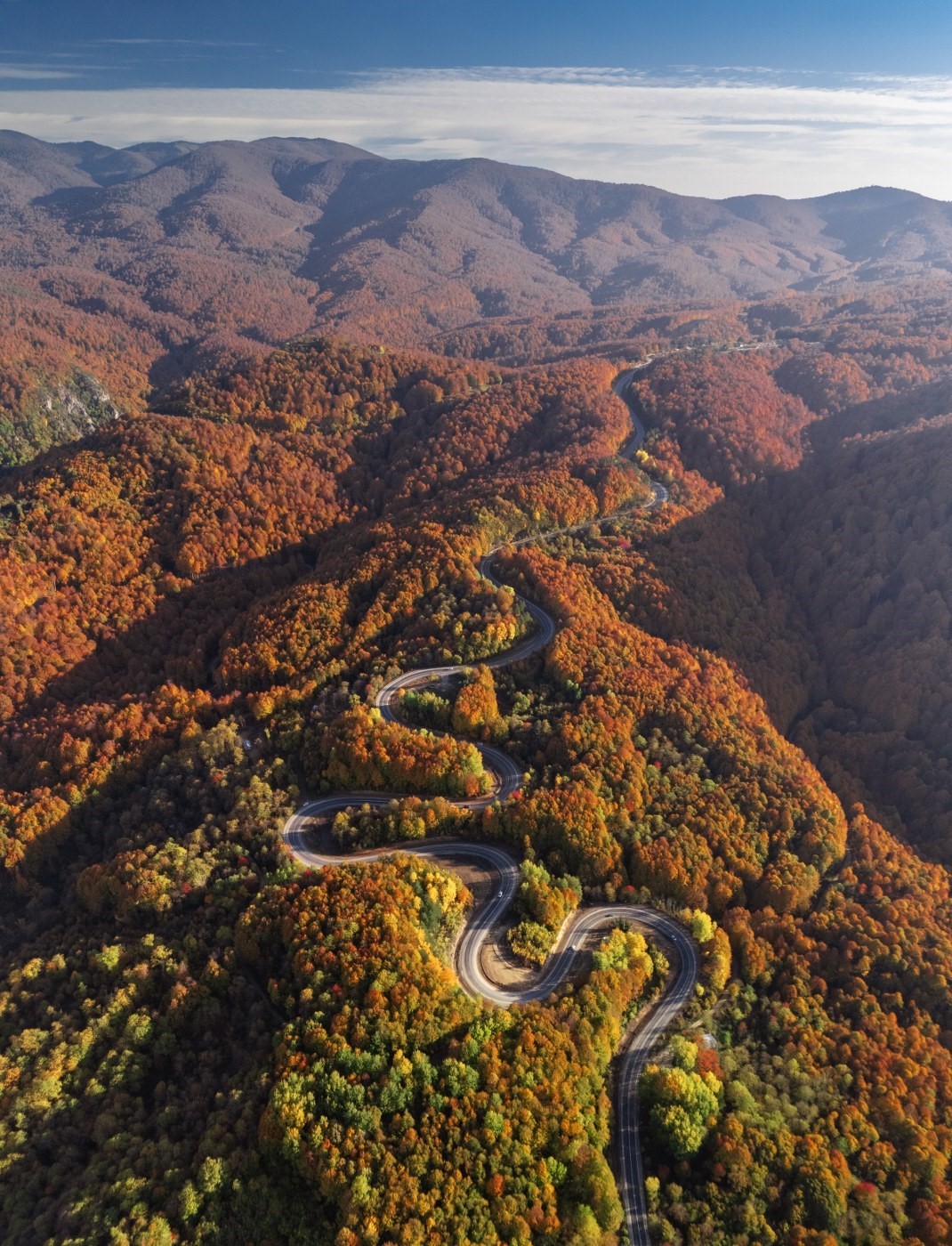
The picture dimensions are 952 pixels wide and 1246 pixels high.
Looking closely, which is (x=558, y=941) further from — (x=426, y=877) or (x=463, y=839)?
(x=463, y=839)

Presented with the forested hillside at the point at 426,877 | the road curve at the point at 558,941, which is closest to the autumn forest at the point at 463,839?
the forested hillside at the point at 426,877

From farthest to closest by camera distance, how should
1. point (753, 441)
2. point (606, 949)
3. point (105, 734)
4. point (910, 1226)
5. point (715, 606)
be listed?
point (753, 441)
point (715, 606)
point (105, 734)
point (606, 949)
point (910, 1226)

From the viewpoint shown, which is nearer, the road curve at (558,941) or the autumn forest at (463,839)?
the autumn forest at (463,839)

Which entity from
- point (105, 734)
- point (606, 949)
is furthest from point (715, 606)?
point (105, 734)

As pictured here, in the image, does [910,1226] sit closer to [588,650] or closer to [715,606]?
[588,650]

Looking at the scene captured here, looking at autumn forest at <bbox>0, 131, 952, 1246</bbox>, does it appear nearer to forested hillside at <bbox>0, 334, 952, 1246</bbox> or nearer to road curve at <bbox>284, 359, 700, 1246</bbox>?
forested hillside at <bbox>0, 334, 952, 1246</bbox>

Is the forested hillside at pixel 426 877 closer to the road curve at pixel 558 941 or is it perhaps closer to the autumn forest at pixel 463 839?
the autumn forest at pixel 463 839

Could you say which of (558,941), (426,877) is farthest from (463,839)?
(558,941)
